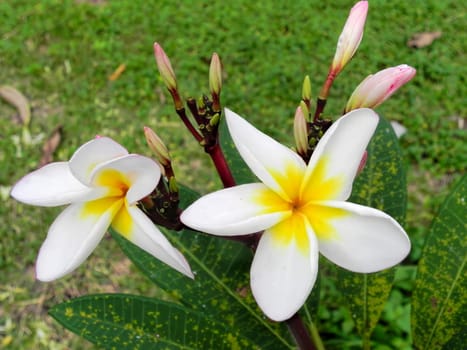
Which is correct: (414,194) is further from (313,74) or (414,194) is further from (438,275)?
(438,275)

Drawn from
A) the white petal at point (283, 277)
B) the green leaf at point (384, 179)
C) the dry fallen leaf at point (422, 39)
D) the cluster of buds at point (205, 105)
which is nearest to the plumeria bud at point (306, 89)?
the cluster of buds at point (205, 105)

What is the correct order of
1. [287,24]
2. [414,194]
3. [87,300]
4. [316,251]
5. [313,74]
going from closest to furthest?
1. [316,251]
2. [87,300]
3. [414,194]
4. [313,74]
5. [287,24]

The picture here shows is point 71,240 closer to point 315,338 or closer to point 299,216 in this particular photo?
point 299,216

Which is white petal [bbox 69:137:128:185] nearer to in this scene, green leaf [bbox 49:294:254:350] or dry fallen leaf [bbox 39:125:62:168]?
green leaf [bbox 49:294:254:350]

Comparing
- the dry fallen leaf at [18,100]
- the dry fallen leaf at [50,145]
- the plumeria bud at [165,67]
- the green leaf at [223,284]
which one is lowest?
the dry fallen leaf at [50,145]

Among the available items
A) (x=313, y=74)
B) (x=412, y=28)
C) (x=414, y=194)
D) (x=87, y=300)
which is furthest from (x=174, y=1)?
(x=87, y=300)

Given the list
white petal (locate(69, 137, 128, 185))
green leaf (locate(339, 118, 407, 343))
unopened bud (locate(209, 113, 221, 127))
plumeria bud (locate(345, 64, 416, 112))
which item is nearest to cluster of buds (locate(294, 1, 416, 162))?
plumeria bud (locate(345, 64, 416, 112))

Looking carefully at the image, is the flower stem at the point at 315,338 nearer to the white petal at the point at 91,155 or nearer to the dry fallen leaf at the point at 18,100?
the white petal at the point at 91,155
